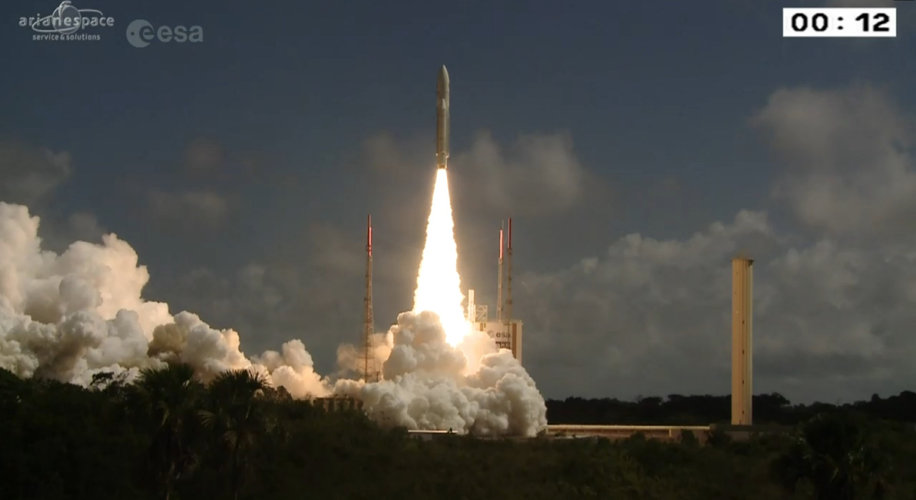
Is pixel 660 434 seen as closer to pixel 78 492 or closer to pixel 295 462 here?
pixel 295 462

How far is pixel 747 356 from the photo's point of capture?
298 ft

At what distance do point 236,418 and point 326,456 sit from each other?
17.8 metres

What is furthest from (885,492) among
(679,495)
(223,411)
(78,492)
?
(78,492)

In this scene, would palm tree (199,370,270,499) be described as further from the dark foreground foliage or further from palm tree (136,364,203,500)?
palm tree (136,364,203,500)

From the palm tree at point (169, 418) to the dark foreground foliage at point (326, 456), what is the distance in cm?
5

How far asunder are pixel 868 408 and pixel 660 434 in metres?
31.4

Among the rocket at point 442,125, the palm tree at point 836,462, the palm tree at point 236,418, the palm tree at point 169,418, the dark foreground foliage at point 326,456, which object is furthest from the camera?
the rocket at point 442,125

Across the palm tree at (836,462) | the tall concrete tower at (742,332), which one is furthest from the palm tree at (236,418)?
the tall concrete tower at (742,332)

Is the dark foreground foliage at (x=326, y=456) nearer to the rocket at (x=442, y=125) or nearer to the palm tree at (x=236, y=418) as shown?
the palm tree at (x=236, y=418)

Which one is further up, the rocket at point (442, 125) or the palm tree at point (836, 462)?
the rocket at point (442, 125)

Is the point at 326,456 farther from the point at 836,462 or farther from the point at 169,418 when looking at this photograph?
the point at 836,462

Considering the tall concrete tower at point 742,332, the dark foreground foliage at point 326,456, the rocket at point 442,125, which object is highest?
the rocket at point 442,125

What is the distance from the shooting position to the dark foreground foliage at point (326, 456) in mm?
52188

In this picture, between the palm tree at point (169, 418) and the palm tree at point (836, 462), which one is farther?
the palm tree at point (836, 462)
